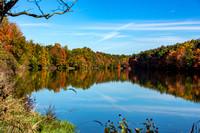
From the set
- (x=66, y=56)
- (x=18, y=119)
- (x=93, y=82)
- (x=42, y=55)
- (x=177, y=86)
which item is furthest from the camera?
(x=66, y=56)

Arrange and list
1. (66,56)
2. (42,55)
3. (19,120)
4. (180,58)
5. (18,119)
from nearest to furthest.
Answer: (19,120)
(18,119)
(180,58)
(42,55)
(66,56)

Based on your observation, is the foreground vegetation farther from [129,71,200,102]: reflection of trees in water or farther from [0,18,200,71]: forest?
[0,18,200,71]: forest

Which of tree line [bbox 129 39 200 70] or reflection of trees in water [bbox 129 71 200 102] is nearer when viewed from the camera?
reflection of trees in water [bbox 129 71 200 102]

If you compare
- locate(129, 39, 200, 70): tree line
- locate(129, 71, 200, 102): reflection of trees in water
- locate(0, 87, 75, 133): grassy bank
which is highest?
Result: locate(129, 39, 200, 70): tree line

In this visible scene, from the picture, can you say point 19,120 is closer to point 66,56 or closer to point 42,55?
point 42,55

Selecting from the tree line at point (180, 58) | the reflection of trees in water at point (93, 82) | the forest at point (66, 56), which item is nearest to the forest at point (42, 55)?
the forest at point (66, 56)

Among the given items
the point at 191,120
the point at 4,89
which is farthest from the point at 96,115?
the point at 4,89

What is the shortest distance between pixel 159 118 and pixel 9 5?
9.05 m

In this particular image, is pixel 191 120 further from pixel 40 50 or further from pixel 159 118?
pixel 40 50

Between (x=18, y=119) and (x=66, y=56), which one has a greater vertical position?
(x=66, y=56)

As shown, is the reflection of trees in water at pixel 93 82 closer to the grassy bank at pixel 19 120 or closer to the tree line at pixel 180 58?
the grassy bank at pixel 19 120

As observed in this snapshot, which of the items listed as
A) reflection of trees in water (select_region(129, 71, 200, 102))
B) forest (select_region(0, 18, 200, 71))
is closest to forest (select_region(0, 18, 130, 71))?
forest (select_region(0, 18, 200, 71))

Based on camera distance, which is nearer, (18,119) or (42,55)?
(18,119)

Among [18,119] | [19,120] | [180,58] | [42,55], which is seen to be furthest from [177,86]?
[42,55]
